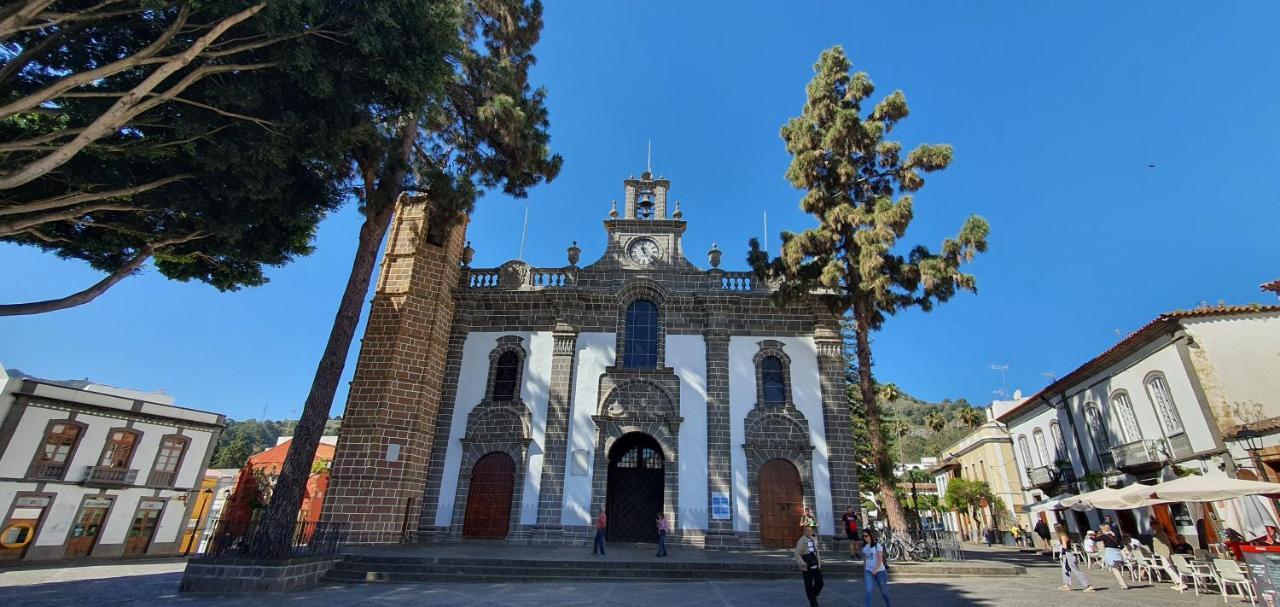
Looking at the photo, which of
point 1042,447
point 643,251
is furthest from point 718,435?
point 1042,447

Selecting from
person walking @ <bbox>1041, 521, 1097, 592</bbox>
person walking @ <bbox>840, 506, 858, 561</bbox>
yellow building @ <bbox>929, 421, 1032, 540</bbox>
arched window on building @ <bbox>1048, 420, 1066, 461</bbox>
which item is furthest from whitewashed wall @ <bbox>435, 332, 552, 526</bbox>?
yellow building @ <bbox>929, 421, 1032, 540</bbox>

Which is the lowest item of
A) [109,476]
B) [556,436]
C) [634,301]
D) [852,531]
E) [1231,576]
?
[1231,576]

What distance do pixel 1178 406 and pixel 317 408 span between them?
69.6 ft

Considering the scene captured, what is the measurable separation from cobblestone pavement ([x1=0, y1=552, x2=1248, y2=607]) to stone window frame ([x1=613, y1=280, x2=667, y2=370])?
24.9ft

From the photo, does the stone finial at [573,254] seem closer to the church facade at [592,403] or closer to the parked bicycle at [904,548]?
the church facade at [592,403]

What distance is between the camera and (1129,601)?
360 inches

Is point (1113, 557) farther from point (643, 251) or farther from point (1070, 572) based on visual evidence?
point (643, 251)

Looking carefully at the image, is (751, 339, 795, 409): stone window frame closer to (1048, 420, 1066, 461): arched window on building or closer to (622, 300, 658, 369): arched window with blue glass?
(622, 300, 658, 369): arched window with blue glass

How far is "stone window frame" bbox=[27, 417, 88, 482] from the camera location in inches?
707

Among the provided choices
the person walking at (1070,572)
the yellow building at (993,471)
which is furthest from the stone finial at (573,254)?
the yellow building at (993,471)

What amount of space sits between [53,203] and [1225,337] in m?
25.5

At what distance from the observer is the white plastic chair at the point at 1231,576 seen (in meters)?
8.88

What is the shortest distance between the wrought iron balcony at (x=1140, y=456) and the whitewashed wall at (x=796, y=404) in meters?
8.75

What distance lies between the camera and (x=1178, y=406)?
47.1 feet
